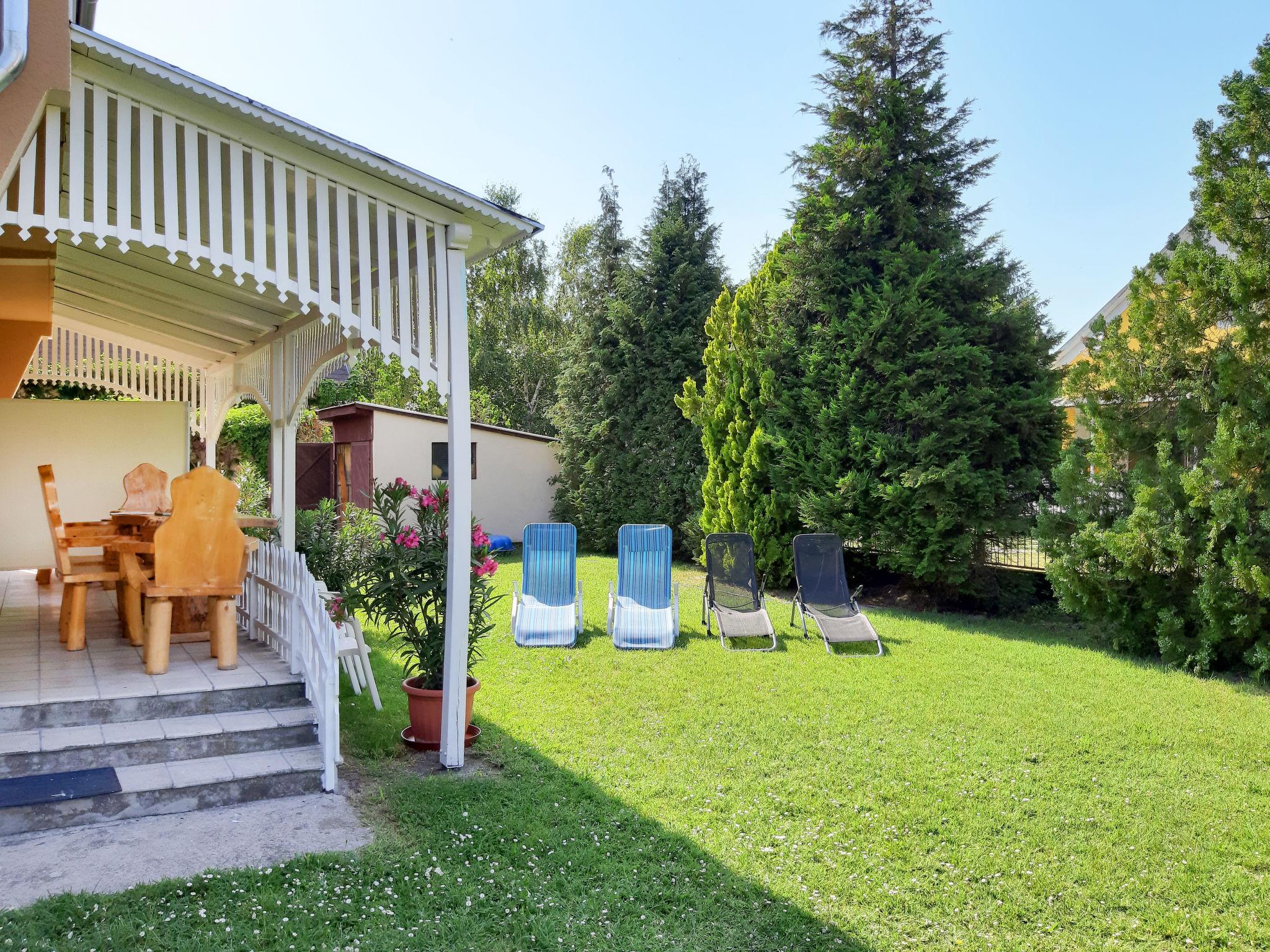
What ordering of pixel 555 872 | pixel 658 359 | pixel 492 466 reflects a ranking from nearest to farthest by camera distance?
pixel 555 872
pixel 658 359
pixel 492 466

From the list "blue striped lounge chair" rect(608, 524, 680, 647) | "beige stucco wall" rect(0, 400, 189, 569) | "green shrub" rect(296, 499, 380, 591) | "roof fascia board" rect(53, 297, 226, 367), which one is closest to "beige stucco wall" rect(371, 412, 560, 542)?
"green shrub" rect(296, 499, 380, 591)

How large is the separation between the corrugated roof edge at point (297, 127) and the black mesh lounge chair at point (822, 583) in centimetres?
544

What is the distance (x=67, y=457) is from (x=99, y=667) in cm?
583

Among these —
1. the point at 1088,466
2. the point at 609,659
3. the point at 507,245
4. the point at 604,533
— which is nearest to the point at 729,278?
the point at 604,533

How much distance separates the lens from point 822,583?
942cm

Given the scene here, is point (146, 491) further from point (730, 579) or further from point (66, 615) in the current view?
point (730, 579)

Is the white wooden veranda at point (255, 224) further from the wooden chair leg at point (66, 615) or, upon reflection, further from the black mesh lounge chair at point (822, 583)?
the black mesh lounge chair at point (822, 583)

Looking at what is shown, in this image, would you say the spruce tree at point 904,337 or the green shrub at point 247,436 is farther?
the green shrub at point 247,436

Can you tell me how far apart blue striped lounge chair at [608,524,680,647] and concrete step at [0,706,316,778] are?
4103 mm

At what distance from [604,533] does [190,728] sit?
1301 centimetres

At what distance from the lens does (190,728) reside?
4.57m

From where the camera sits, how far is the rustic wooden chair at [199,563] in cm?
511

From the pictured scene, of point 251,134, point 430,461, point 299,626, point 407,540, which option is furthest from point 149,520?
point 430,461

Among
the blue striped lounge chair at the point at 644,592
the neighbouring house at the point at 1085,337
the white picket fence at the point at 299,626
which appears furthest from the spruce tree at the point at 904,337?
the white picket fence at the point at 299,626
